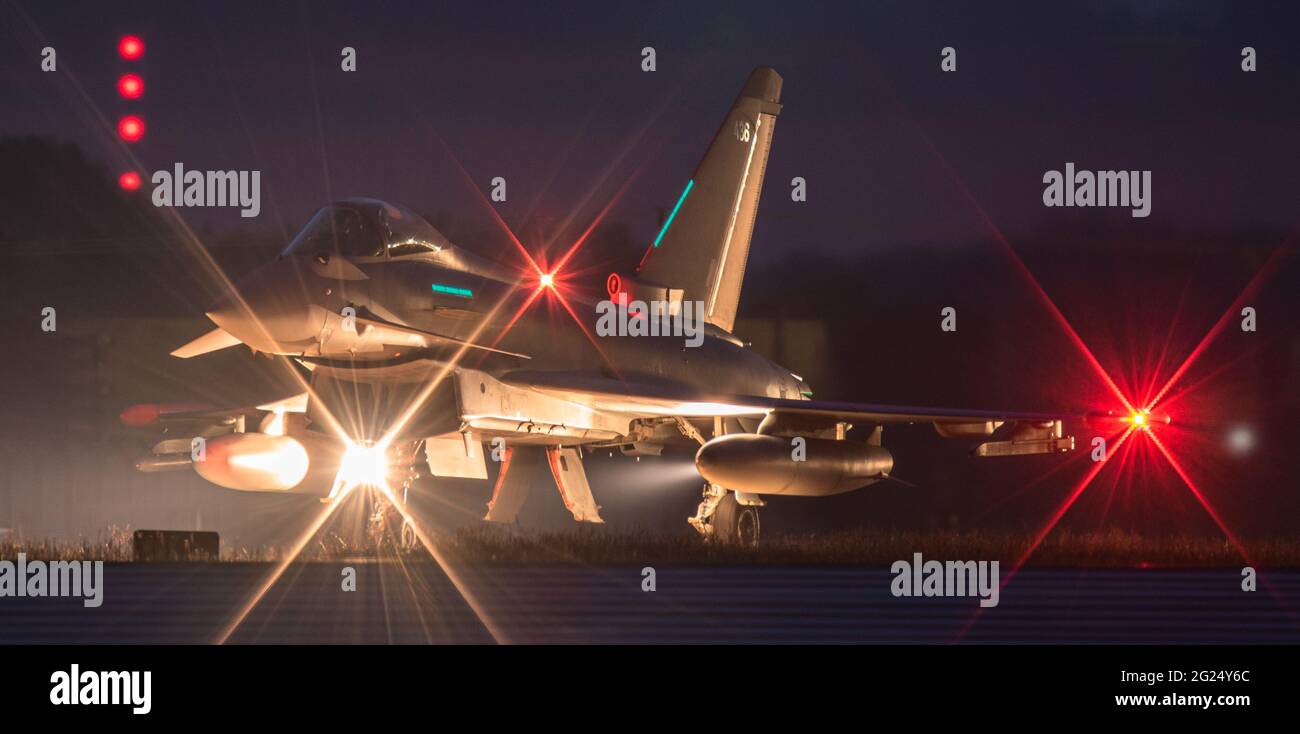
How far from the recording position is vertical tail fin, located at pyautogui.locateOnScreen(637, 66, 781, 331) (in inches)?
880

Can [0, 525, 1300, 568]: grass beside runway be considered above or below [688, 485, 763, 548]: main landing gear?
below

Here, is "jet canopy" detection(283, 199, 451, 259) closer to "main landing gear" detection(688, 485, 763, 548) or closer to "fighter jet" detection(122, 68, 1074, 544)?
"fighter jet" detection(122, 68, 1074, 544)

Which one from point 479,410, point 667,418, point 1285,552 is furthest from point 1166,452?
point 479,410

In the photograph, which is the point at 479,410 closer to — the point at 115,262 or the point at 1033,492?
the point at 115,262

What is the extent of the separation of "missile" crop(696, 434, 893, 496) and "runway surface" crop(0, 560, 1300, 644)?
1.43m

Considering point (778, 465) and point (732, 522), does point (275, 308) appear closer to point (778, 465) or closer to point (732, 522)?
point (778, 465)

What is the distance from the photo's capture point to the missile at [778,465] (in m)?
17.8

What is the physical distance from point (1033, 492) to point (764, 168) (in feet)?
45.4

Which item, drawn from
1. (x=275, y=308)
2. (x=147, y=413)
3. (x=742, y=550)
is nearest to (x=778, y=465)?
(x=742, y=550)

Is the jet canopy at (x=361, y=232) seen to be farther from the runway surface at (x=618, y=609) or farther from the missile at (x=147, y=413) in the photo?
the missile at (x=147, y=413)

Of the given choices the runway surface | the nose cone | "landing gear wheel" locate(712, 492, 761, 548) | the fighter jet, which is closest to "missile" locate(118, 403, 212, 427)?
the fighter jet

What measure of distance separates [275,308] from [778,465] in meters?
6.40

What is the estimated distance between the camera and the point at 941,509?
3419cm
